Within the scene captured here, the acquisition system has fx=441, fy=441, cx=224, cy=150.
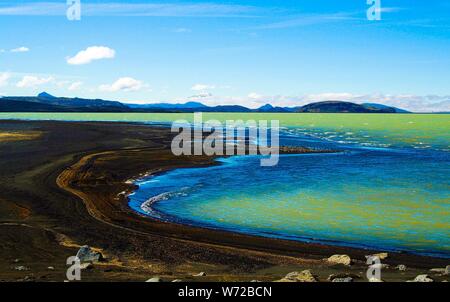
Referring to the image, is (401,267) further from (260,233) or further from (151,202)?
(151,202)

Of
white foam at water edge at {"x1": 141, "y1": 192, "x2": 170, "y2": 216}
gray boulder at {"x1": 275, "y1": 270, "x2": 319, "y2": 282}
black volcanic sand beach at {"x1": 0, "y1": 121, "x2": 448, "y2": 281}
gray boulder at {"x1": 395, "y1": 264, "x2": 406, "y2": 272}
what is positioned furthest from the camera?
white foam at water edge at {"x1": 141, "y1": 192, "x2": 170, "y2": 216}

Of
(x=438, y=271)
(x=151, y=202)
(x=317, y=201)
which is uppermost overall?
(x=438, y=271)


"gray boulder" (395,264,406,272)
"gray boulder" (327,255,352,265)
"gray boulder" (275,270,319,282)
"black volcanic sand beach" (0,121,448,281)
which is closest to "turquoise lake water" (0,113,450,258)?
"black volcanic sand beach" (0,121,448,281)

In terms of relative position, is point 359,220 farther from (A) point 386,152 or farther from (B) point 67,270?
(A) point 386,152

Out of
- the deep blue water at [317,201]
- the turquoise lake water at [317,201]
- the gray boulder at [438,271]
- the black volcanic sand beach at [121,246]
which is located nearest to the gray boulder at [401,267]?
the black volcanic sand beach at [121,246]

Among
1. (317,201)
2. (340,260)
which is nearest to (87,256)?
(340,260)

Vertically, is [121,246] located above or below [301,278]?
below

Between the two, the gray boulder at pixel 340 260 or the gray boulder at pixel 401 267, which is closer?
the gray boulder at pixel 401 267

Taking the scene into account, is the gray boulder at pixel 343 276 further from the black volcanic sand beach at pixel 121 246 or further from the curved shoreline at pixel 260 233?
the curved shoreline at pixel 260 233

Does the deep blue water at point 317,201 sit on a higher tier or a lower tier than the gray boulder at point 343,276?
lower

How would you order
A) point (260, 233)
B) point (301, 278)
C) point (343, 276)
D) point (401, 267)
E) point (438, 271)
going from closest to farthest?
point (301, 278), point (343, 276), point (438, 271), point (401, 267), point (260, 233)

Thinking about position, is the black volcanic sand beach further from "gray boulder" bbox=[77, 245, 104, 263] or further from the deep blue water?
the deep blue water
